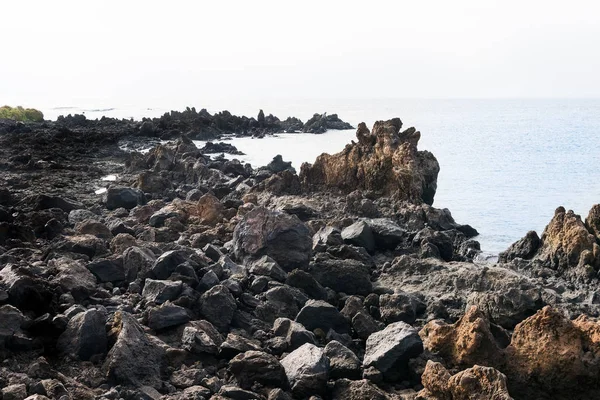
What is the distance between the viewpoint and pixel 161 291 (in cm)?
955

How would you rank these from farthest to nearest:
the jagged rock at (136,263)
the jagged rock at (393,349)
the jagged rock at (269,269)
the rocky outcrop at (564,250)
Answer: the rocky outcrop at (564,250), the jagged rock at (269,269), the jagged rock at (136,263), the jagged rock at (393,349)

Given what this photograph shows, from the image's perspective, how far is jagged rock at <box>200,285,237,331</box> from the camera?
9.23m

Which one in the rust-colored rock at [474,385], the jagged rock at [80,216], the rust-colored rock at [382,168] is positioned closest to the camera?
the rust-colored rock at [474,385]

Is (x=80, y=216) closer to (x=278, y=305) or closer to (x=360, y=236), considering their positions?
(x=360, y=236)

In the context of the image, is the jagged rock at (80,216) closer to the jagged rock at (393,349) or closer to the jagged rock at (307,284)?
the jagged rock at (307,284)

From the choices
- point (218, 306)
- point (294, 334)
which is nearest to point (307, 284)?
point (218, 306)

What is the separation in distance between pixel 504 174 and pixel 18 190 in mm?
24392

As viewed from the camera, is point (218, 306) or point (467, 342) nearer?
point (467, 342)

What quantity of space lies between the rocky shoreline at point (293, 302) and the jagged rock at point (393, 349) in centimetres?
2

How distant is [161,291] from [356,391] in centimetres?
349

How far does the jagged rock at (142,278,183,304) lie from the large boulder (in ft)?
8.42

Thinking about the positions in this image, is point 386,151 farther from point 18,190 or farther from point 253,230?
point 18,190

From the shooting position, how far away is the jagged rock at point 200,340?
26.7 feet

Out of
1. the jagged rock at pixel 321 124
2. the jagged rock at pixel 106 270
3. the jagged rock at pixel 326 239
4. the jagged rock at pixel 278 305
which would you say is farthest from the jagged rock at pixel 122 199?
the jagged rock at pixel 321 124
